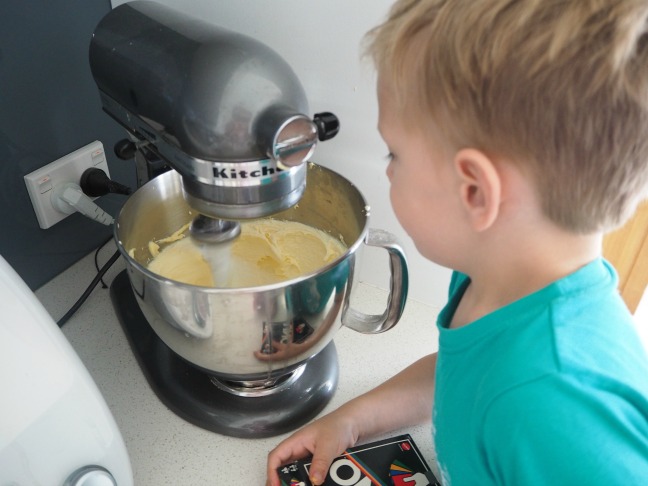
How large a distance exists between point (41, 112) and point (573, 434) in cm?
64

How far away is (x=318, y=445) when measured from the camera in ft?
1.79

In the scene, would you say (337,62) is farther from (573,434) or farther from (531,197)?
(573,434)

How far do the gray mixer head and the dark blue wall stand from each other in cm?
21

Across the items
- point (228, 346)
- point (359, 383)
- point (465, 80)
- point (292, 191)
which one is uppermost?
point (465, 80)

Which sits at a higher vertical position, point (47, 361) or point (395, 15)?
point (395, 15)

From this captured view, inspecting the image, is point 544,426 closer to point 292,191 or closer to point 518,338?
point 518,338

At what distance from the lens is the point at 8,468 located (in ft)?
1.23

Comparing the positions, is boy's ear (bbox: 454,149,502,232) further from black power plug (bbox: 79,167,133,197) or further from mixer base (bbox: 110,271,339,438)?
black power plug (bbox: 79,167,133,197)

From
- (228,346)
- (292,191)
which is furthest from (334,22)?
(228,346)

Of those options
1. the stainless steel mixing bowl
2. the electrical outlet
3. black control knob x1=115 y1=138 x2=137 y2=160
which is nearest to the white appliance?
the stainless steel mixing bowl

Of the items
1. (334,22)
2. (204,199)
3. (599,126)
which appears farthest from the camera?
→ (334,22)

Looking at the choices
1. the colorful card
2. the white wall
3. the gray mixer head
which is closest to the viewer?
the gray mixer head

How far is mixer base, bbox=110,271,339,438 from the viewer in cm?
58

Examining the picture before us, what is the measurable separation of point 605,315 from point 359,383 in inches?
12.5
